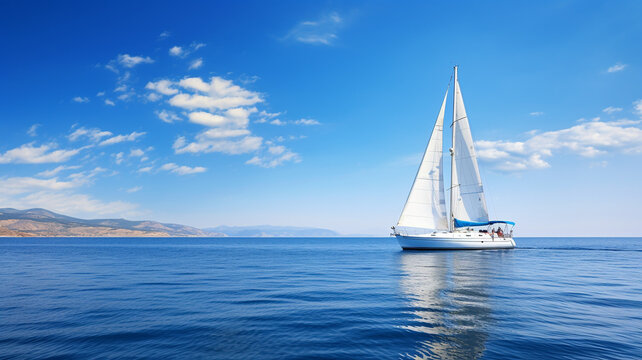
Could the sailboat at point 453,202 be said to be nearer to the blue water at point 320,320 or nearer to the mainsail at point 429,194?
the mainsail at point 429,194

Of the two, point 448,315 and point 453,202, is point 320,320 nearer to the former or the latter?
point 448,315

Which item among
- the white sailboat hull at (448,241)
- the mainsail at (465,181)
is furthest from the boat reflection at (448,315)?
the mainsail at (465,181)

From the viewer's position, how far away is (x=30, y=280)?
2588 cm

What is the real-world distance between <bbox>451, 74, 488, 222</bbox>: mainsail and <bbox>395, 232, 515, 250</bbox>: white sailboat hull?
396cm

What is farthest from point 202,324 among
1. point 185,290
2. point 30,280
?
point 30,280

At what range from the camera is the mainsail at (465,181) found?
5956 centimetres

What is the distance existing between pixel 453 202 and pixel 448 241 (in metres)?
8.32

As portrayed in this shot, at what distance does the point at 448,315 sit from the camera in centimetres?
1465

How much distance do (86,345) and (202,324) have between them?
3.79 meters

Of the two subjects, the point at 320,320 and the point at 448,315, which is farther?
the point at 448,315

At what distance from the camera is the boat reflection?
10.4m

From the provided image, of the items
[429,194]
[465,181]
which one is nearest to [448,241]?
[429,194]

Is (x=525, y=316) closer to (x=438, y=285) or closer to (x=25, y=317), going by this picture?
(x=438, y=285)

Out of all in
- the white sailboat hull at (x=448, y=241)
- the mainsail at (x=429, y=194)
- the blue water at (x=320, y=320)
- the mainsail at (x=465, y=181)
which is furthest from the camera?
the mainsail at (x=465, y=181)
